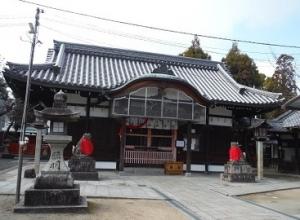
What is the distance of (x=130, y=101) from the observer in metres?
19.5

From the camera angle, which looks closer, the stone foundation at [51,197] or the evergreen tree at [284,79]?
the stone foundation at [51,197]

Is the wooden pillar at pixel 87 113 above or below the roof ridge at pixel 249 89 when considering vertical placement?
below

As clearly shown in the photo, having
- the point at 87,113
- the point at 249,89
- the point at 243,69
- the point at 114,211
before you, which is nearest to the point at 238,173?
the point at 249,89

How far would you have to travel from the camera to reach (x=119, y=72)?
913 inches

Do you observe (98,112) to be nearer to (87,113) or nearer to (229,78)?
(87,113)

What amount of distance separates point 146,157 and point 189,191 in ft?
22.4

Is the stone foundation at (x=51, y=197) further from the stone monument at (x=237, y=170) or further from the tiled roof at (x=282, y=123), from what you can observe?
the tiled roof at (x=282, y=123)

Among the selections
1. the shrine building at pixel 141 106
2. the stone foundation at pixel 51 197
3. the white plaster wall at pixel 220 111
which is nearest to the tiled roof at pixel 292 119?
the shrine building at pixel 141 106

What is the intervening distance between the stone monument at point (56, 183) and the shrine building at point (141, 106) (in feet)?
23.3

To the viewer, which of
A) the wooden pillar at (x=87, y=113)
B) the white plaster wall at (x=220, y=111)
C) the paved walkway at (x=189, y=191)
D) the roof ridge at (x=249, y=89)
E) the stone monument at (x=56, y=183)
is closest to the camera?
the stone monument at (x=56, y=183)

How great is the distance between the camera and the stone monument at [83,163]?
16.4 metres

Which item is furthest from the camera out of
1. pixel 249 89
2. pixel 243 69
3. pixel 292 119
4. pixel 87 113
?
pixel 243 69

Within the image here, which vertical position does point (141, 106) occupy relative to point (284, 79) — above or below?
below

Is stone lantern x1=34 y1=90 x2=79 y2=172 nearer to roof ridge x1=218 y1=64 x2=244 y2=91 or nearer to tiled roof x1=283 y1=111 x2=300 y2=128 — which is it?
roof ridge x1=218 y1=64 x2=244 y2=91
